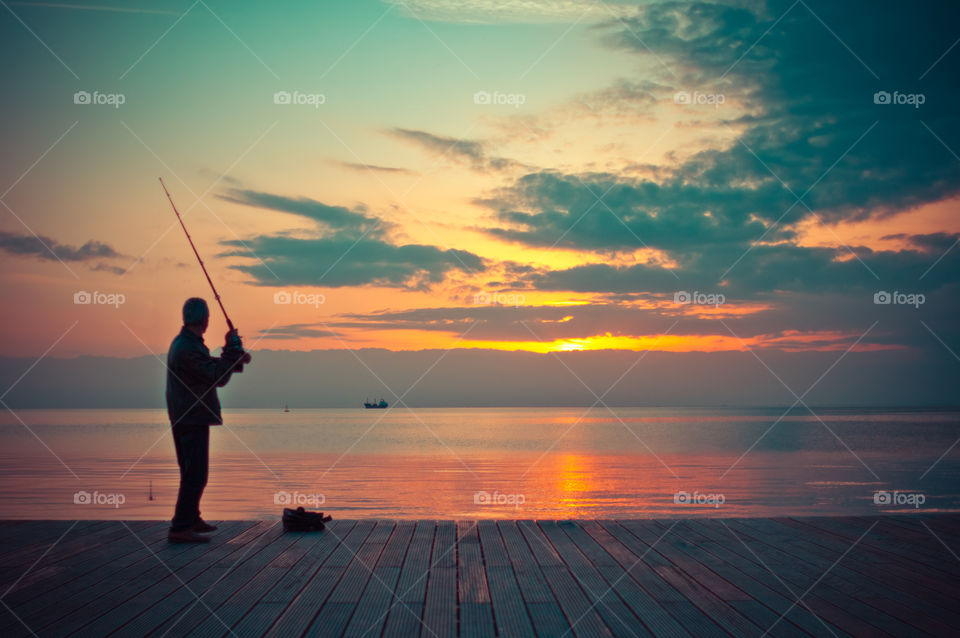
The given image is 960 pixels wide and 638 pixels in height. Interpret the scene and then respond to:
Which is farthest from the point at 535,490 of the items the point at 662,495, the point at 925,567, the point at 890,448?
the point at 890,448

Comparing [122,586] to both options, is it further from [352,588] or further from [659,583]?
[659,583]

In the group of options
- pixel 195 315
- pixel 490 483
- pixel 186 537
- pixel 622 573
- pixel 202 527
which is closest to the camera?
pixel 622 573

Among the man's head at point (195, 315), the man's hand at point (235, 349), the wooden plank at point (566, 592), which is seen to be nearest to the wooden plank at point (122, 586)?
the man's hand at point (235, 349)

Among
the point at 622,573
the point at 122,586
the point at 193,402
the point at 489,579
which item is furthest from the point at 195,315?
the point at 622,573

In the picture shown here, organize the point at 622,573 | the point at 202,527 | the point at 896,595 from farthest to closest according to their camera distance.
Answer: the point at 202,527
the point at 622,573
the point at 896,595

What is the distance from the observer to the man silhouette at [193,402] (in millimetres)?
6367

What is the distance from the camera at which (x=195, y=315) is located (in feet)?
21.7

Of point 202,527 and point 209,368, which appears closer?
point 209,368

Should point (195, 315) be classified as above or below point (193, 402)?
above

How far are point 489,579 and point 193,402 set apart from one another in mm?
3266

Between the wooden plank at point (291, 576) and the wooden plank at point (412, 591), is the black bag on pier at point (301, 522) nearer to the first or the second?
the wooden plank at point (291, 576)

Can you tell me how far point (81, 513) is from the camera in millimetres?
13719

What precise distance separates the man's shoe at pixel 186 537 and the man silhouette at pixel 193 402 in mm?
70

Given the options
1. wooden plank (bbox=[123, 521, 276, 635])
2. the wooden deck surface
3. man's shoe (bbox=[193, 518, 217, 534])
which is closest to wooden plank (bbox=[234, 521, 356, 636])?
the wooden deck surface
